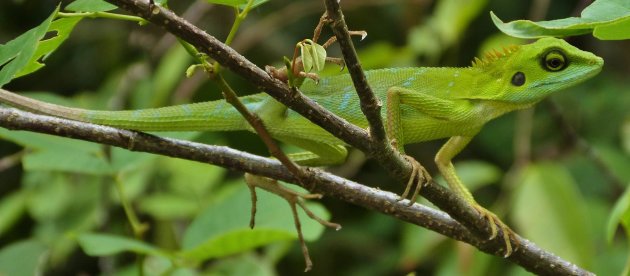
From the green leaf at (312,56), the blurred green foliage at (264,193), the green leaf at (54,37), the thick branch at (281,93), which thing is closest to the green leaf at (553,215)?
the blurred green foliage at (264,193)

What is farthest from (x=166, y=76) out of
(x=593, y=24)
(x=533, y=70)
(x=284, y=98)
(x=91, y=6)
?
(x=593, y=24)

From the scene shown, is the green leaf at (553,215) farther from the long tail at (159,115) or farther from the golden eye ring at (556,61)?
the long tail at (159,115)

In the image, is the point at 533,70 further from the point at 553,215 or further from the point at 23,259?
the point at 23,259

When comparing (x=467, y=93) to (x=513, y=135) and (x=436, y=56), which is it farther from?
(x=513, y=135)

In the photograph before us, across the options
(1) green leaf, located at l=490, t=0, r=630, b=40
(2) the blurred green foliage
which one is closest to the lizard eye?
(2) the blurred green foliage

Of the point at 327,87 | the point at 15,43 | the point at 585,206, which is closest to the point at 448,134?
the point at 327,87
